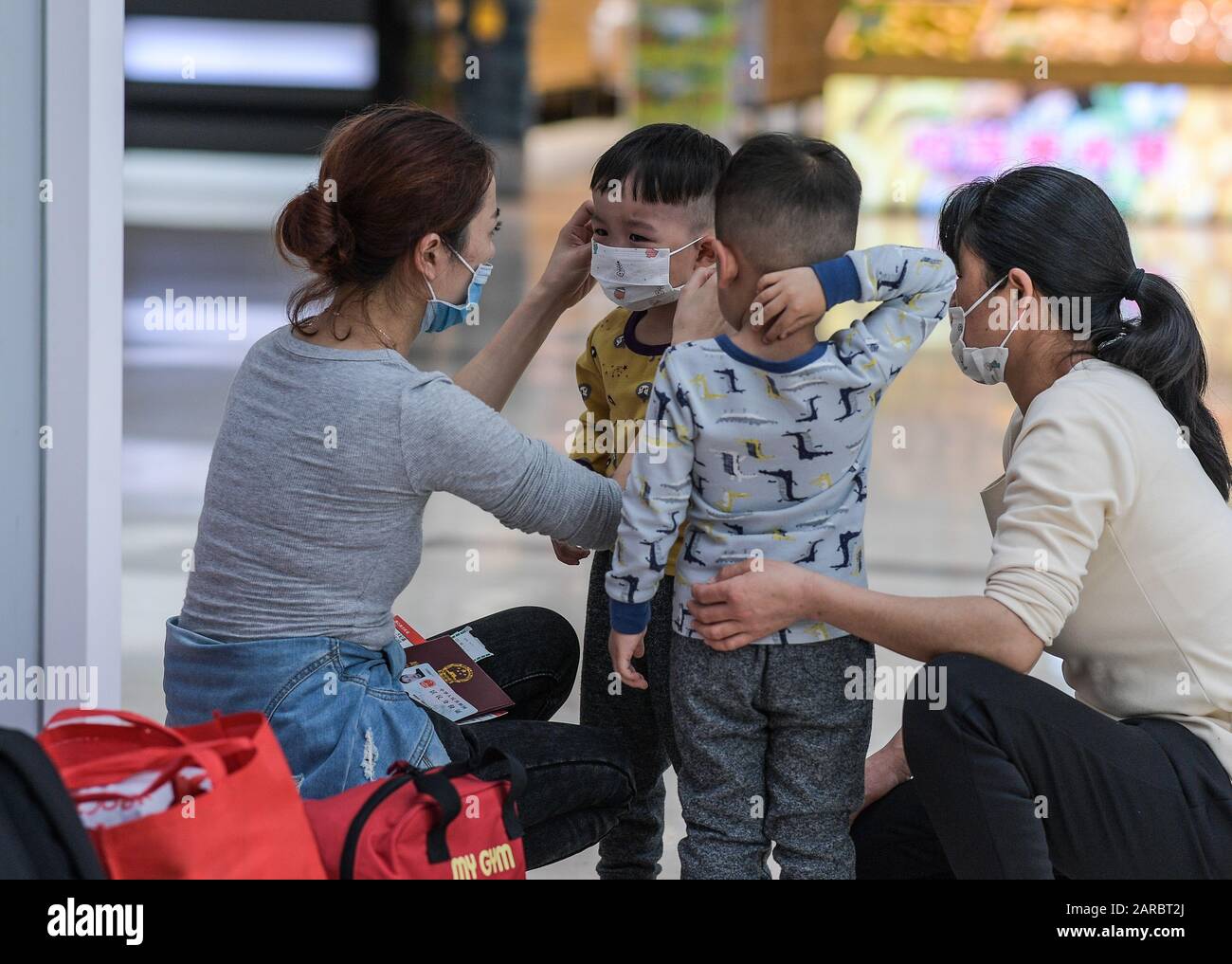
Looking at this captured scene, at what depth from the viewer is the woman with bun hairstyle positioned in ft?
4.86

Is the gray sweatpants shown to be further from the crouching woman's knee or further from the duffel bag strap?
the duffel bag strap

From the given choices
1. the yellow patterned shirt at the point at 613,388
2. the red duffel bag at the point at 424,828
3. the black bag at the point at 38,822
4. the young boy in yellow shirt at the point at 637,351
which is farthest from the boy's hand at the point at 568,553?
the black bag at the point at 38,822

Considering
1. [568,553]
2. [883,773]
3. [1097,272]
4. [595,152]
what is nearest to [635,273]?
[568,553]

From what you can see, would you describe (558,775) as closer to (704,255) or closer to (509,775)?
(509,775)

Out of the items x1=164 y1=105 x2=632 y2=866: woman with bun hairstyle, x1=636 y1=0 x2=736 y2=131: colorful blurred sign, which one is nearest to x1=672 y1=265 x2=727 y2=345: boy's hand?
x1=164 y1=105 x2=632 y2=866: woman with bun hairstyle

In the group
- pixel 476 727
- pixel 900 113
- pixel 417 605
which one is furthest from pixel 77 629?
pixel 900 113

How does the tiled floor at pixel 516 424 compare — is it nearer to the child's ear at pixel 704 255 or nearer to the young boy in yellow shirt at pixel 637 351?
the young boy in yellow shirt at pixel 637 351

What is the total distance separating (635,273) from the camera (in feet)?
5.61

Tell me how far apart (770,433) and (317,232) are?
53 cm

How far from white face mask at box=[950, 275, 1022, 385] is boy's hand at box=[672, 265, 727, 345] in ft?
0.97

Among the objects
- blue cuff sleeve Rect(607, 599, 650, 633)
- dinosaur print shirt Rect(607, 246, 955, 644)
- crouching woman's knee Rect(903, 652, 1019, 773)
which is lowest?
crouching woman's knee Rect(903, 652, 1019, 773)

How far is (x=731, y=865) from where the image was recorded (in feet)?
5.11

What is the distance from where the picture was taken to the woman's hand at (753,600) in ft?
4.86
